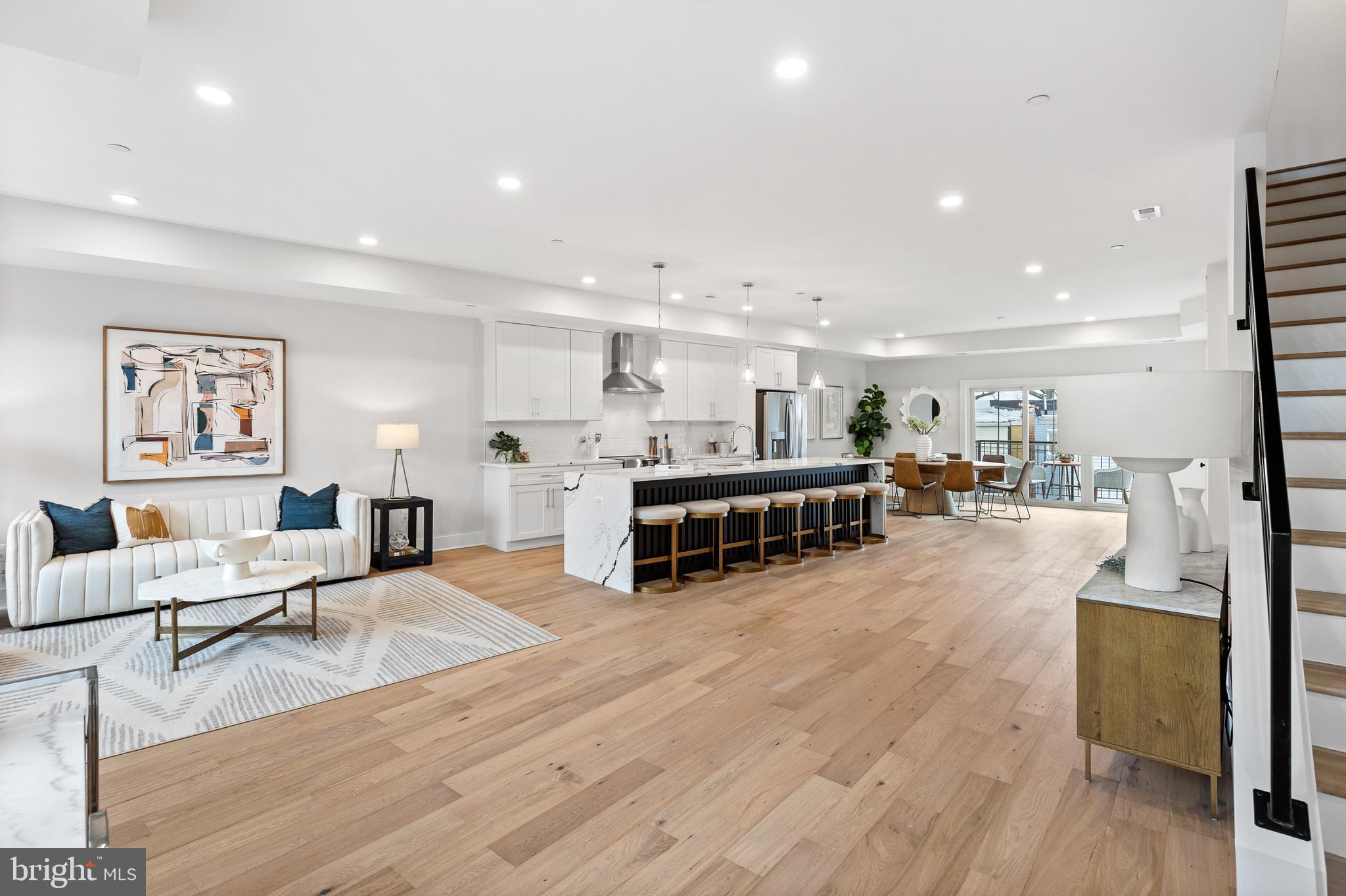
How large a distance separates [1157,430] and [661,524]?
12.2 feet

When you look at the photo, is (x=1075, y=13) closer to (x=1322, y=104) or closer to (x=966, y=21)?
(x=966, y=21)

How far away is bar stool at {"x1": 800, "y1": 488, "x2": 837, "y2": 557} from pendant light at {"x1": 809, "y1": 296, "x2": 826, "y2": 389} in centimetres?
113

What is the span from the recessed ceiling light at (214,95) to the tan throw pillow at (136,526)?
10.4 feet

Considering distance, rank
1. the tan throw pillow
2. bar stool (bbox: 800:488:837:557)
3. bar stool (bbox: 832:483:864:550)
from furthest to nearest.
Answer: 1. bar stool (bbox: 832:483:864:550)
2. bar stool (bbox: 800:488:837:557)
3. the tan throw pillow

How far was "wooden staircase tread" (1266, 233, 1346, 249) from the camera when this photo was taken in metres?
3.59

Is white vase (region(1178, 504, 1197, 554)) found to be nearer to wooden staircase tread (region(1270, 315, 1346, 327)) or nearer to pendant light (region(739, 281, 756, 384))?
wooden staircase tread (region(1270, 315, 1346, 327))

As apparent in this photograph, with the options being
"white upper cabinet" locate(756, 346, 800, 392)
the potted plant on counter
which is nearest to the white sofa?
the potted plant on counter

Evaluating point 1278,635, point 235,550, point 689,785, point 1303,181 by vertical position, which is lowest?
point 689,785

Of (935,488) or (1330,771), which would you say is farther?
(935,488)

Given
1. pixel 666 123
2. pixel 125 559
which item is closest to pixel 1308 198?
pixel 666 123

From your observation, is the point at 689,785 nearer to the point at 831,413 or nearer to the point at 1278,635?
the point at 1278,635

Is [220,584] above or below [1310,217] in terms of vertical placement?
below

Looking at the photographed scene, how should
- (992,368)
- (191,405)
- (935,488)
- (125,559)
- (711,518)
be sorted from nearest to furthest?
(125,559)
(191,405)
(711,518)
(935,488)
(992,368)

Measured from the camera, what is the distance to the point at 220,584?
3629mm
